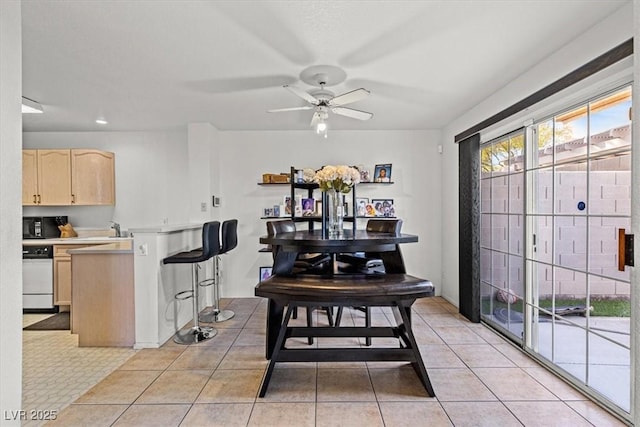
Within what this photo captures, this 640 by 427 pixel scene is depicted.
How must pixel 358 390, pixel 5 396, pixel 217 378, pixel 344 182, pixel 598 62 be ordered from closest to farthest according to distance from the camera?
pixel 5 396
pixel 598 62
pixel 358 390
pixel 217 378
pixel 344 182

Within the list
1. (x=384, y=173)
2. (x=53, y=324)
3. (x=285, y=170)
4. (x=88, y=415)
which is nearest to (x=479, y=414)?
(x=88, y=415)

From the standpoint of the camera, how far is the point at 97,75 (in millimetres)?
2816

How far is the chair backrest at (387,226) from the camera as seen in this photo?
2.95m

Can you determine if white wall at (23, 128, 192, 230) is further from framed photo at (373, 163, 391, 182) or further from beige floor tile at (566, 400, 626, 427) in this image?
beige floor tile at (566, 400, 626, 427)

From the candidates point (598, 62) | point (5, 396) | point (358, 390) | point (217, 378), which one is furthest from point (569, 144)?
point (5, 396)

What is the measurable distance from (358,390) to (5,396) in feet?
6.22

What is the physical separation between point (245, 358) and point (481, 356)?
2012mm

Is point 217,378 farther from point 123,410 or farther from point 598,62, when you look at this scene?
point 598,62

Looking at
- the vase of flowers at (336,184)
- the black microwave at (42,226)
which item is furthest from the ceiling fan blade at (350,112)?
the black microwave at (42,226)

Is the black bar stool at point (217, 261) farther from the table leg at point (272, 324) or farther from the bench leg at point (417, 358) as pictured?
the bench leg at point (417, 358)

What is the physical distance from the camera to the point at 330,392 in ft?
7.64

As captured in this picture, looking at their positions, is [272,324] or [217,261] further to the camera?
[217,261]

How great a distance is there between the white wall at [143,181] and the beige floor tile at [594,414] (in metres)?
4.60

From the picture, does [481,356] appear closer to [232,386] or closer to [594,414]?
[594,414]
